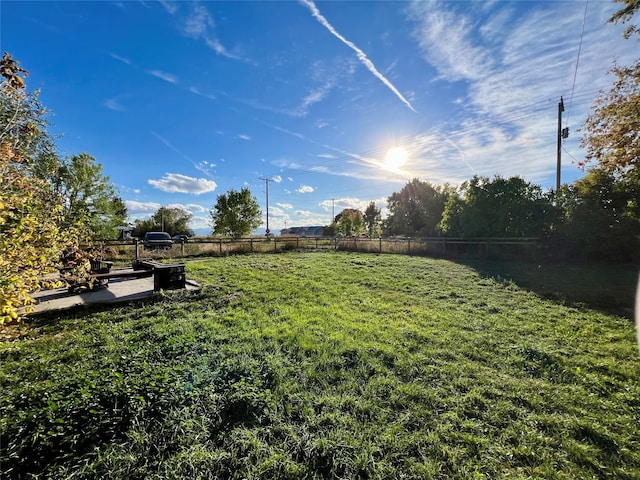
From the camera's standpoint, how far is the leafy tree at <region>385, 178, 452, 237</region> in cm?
2997

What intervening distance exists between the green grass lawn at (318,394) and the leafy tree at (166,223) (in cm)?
4342

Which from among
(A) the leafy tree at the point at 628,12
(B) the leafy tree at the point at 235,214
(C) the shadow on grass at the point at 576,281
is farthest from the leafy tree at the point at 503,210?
(B) the leafy tree at the point at 235,214

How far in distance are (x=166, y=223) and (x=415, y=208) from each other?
3991 centimetres

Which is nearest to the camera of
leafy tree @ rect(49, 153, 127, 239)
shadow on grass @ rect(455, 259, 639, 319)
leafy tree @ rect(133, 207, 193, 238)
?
shadow on grass @ rect(455, 259, 639, 319)

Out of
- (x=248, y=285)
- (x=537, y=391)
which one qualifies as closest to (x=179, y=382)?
(x=537, y=391)

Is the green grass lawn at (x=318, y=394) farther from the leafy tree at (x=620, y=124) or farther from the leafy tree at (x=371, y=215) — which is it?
the leafy tree at (x=371, y=215)

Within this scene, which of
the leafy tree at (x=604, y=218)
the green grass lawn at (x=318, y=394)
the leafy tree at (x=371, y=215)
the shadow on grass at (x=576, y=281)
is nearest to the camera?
the green grass lawn at (x=318, y=394)

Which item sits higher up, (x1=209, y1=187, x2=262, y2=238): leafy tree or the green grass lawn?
(x1=209, y1=187, x2=262, y2=238): leafy tree

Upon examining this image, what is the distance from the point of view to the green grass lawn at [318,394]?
6.57 feet

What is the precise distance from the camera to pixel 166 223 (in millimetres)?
43625

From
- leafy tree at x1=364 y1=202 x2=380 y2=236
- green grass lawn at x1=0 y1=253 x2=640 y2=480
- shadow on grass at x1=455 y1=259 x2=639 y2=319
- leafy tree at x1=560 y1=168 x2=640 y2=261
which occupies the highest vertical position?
leafy tree at x1=364 y1=202 x2=380 y2=236

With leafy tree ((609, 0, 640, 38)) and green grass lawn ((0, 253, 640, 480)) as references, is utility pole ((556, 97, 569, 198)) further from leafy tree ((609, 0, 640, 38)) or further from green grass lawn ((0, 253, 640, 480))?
green grass lawn ((0, 253, 640, 480))

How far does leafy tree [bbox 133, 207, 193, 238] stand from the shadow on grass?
44707mm

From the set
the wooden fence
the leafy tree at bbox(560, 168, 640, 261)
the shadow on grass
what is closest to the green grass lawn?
the shadow on grass
